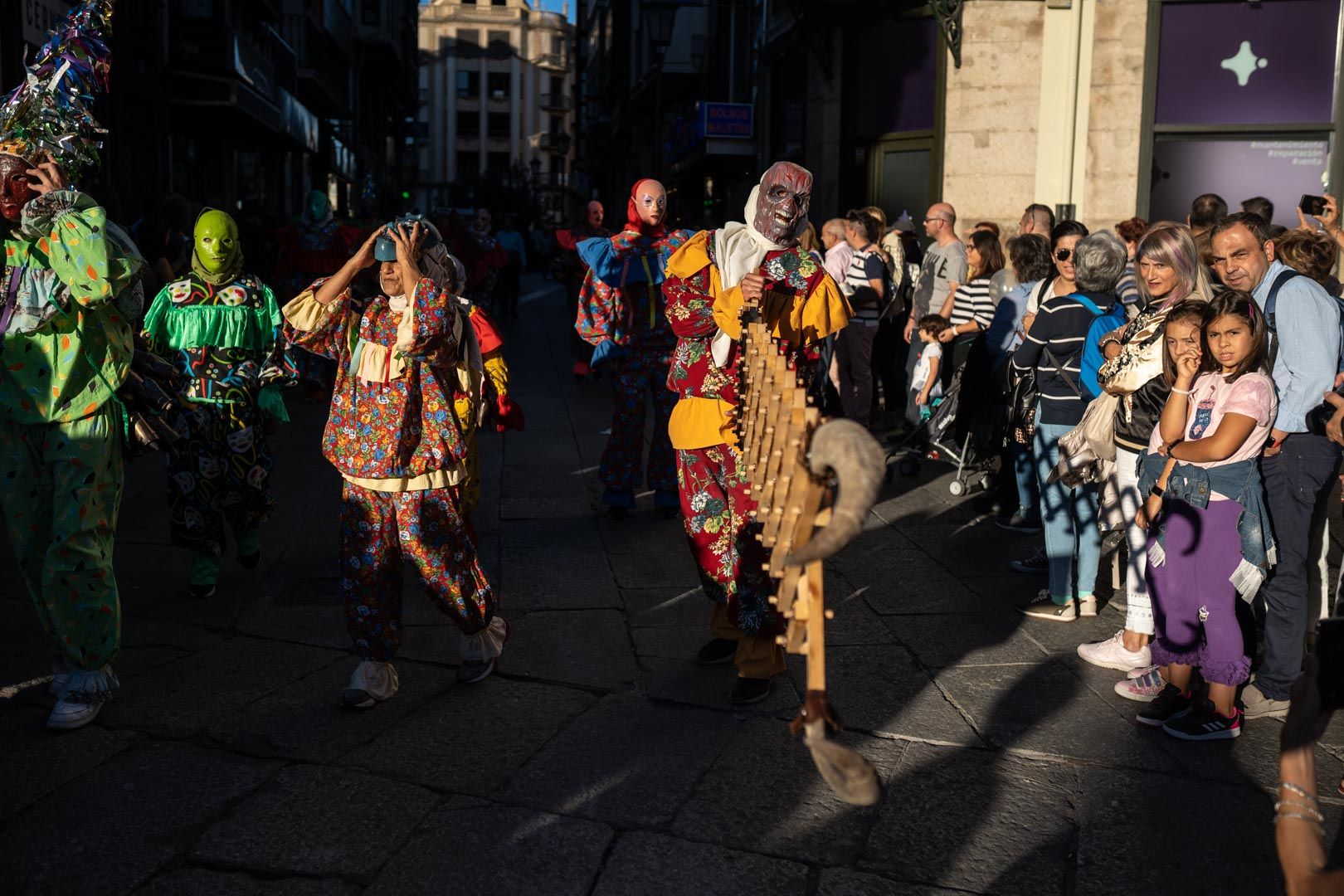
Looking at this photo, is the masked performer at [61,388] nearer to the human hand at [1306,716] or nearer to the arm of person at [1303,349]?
the human hand at [1306,716]

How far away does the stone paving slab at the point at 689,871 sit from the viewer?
3607 mm

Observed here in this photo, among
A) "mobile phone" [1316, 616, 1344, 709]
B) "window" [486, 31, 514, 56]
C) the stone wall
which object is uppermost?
"window" [486, 31, 514, 56]

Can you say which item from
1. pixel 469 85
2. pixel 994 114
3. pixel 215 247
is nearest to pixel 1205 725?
pixel 215 247

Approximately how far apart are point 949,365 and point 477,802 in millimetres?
7067

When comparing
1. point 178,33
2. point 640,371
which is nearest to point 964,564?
point 640,371

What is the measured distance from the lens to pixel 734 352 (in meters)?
4.98

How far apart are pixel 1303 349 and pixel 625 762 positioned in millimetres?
2891

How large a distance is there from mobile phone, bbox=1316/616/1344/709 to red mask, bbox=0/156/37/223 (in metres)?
4.23

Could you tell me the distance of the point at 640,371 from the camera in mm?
8250

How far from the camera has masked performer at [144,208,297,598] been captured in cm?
630

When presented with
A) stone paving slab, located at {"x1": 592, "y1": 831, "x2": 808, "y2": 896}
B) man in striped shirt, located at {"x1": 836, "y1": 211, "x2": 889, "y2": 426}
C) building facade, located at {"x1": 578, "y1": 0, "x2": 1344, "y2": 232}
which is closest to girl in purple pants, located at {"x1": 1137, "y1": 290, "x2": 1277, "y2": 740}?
stone paving slab, located at {"x1": 592, "y1": 831, "x2": 808, "y2": 896}

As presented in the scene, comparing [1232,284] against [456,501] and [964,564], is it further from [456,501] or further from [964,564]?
[456,501]

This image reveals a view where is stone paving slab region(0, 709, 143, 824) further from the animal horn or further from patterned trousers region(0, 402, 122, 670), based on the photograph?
the animal horn

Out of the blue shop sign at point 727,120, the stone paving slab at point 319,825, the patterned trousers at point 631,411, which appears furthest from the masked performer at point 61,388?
the blue shop sign at point 727,120
